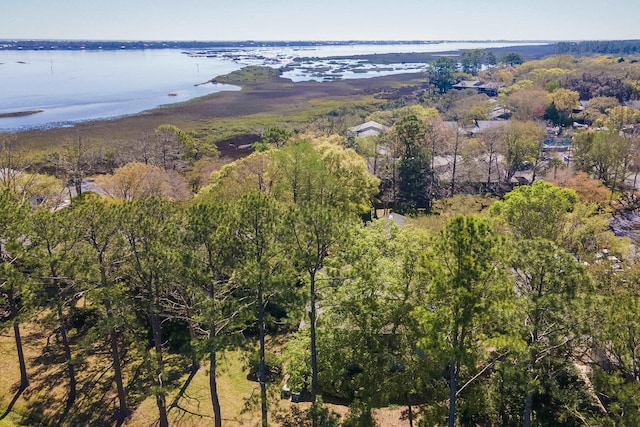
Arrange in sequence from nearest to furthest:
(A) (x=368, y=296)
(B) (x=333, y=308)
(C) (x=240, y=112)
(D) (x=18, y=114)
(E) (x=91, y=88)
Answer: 1. (A) (x=368, y=296)
2. (B) (x=333, y=308)
3. (D) (x=18, y=114)
4. (C) (x=240, y=112)
5. (E) (x=91, y=88)

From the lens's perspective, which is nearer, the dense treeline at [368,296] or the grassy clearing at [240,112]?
the dense treeline at [368,296]

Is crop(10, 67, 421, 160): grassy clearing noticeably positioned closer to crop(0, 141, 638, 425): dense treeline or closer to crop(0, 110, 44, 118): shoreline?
crop(0, 110, 44, 118): shoreline

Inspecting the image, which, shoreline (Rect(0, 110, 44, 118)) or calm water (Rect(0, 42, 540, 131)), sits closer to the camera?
shoreline (Rect(0, 110, 44, 118))

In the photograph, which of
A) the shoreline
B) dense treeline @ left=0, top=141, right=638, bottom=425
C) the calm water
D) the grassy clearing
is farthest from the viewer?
the calm water

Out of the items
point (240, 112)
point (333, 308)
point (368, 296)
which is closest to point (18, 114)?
point (240, 112)

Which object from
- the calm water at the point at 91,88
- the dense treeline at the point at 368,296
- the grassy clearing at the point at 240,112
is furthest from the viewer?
the calm water at the point at 91,88

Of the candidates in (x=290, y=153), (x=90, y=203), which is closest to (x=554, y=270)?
(x=90, y=203)

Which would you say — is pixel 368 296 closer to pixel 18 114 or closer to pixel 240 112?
pixel 240 112

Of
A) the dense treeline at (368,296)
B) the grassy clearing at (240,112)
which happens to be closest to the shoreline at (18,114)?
the grassy clearing at (240,112)

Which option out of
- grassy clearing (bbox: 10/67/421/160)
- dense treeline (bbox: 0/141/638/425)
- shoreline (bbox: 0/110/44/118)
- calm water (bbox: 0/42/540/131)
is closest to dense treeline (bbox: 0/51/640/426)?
dense treeline (bbox: 0/141/638/425)

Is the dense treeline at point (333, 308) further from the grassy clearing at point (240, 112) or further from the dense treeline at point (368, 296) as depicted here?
the grassy clearing at point (240, 112)

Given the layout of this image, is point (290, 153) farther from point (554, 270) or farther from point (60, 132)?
point (60, 132)
